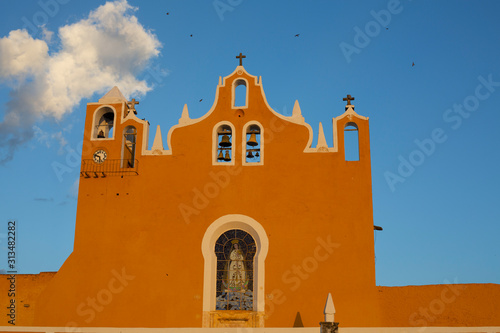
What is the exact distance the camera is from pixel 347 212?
15.8 m

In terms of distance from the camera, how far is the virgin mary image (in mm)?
15703

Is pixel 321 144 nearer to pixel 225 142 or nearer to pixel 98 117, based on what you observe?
pixel 225 142

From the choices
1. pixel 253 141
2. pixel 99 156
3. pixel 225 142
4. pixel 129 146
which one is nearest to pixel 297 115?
pixel 253 141

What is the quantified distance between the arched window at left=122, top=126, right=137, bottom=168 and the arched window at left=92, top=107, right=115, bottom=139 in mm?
631

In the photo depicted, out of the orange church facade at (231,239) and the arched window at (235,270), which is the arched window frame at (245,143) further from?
the arched window at (235,270)

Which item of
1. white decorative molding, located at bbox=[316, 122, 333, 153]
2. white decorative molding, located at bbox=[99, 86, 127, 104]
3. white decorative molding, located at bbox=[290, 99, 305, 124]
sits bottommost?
white decorative molding, located at bbox=[316, 122, 333, 153]

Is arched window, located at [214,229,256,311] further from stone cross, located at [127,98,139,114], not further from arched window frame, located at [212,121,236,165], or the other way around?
stone cross, located at [127,98,139,114]

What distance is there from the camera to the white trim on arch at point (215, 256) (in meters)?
15.3

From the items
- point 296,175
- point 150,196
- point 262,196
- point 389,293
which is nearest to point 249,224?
point 262,196

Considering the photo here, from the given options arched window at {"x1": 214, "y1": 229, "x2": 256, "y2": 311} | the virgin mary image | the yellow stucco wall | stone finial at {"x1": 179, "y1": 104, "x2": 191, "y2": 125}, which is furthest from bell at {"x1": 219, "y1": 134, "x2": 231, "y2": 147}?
the yellow stucco wall

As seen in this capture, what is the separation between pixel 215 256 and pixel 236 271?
2.50 feet

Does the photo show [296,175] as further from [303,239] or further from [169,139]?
[169,139]

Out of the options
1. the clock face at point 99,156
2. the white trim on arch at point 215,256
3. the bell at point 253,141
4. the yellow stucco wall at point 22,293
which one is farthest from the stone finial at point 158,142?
the yellow stucco wall at point 22,293

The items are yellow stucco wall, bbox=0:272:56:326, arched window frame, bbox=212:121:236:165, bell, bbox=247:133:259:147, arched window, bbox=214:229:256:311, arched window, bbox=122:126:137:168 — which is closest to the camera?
arched window, bbox=214:229:256:311
